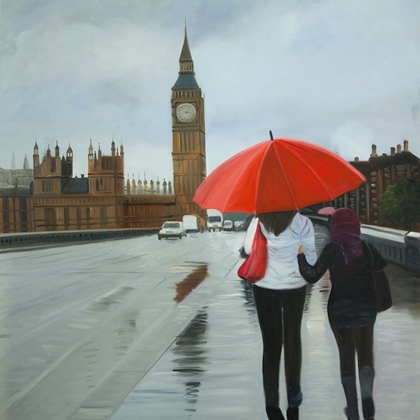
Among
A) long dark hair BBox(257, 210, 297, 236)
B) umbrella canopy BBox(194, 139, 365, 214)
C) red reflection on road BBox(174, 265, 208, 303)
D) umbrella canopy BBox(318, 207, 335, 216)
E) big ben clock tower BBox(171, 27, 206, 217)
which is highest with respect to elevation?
big ben clock tower BBox(171, 27, 206, 217)

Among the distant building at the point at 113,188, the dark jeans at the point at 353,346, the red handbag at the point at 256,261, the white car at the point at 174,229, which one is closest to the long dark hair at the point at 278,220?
the red handbag at the point at 256,261

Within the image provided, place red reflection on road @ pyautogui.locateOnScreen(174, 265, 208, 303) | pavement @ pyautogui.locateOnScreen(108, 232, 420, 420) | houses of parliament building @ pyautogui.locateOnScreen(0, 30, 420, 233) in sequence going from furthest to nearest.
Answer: red reflection on road @ pyautogui.locateOnScreen(174, 265, 208, 303) → houses of parliament building @ pyautogui.locateOnScreen(0, 30, 420, 233) → pavement @ pyautogui.locateOnScreen(108, 232, 420, 420)

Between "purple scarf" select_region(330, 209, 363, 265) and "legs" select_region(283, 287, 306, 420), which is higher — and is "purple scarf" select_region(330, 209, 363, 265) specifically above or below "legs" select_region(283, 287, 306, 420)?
above

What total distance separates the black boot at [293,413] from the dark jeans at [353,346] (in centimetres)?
48

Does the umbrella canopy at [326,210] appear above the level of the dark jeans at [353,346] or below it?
above

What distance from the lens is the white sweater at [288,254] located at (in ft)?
19.0

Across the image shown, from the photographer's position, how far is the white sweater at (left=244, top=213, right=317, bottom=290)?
579 centimetres

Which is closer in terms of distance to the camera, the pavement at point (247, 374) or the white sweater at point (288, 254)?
the white sweater at point (288, 254)

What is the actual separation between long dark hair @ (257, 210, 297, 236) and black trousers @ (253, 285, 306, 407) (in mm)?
447

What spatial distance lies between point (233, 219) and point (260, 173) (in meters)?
1.07

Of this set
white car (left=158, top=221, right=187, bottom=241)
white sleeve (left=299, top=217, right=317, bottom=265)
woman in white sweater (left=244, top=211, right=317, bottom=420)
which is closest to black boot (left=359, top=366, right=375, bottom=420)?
woman in white sweater (left=244, top=211, right=317, bottom=420)

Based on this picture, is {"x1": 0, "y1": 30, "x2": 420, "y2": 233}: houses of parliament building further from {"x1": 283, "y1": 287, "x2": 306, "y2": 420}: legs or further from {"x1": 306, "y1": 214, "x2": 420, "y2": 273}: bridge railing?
{"x1": 283, "y1": 287, "x2": 306, "y2": 420}: legs

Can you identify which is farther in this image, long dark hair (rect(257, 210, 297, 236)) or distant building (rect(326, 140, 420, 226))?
distant building (rect(326, 140, 420, 226))

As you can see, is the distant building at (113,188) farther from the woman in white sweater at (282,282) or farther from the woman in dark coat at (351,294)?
the woman in dark coat at (351,294)
